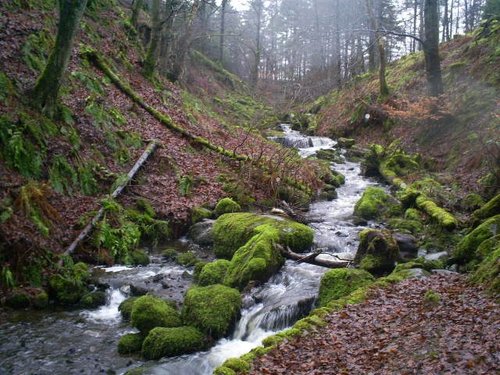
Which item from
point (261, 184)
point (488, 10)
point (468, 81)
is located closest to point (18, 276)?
point (261, 184)

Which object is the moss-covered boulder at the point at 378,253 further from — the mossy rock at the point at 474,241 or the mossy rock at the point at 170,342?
the mossy rock at the point at 170,342

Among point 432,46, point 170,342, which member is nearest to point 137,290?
point 170,342

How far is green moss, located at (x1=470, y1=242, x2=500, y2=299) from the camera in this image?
638cm

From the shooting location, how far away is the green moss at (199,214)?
1316 centimetres

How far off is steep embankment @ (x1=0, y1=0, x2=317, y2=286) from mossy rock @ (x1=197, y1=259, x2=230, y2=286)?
2.21 meters

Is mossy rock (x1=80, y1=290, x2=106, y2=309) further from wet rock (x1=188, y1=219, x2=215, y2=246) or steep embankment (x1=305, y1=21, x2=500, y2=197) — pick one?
steep embankment (x1=305, y1=21, x2=500, y2=197)

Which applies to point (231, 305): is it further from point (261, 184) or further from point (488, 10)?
point (488, 10)

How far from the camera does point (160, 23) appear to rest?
19.3 metres

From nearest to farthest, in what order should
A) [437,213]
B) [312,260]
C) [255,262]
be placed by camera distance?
[255,262] < [312,260] < [437,213]

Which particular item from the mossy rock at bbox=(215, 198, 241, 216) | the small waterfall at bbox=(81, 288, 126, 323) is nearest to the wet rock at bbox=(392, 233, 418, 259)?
the mossy rock at bbox=(215, 198, 241, 216)

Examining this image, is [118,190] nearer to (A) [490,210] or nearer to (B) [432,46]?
(A) [490,210]

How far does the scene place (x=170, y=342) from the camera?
7.21 m

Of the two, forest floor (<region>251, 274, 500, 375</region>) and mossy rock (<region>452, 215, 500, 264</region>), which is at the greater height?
mossy rock (<region>452, 215, 500, 264</region>)

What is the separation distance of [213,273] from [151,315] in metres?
2.20
